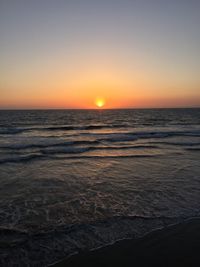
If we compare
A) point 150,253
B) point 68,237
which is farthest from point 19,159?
point 150,253

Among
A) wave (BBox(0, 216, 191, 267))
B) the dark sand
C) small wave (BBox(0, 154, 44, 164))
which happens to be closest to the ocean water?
wave (BBox(0, 216, 191, 267))

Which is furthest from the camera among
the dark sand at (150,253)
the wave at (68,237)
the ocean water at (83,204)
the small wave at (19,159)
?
the small wave at (19,159)

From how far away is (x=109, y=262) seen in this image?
13.4 feet

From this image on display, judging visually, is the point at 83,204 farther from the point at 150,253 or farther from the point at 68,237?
the point at 150,253

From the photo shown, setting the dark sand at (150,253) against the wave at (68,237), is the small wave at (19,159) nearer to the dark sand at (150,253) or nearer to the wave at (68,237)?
the wave at (68,237)

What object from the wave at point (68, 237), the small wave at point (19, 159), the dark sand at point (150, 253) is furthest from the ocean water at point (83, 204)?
the small wave at point (19, 159)

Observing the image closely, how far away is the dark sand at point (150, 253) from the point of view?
13.3 feet

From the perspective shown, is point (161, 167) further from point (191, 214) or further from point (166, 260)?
point (166, 260)

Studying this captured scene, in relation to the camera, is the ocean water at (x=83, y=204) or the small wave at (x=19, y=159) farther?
the small wave at (x=19, y=159)

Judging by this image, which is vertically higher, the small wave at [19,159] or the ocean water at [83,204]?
the small wave at [19,159]

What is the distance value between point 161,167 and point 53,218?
260 inches

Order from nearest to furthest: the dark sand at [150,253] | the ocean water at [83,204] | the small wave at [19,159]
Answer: the dark sand at [150,253], the ocean water at [83,204], the small wave at [19,159]

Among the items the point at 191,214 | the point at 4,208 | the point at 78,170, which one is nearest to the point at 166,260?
the point at 191,214

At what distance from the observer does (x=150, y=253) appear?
14.2 feet
